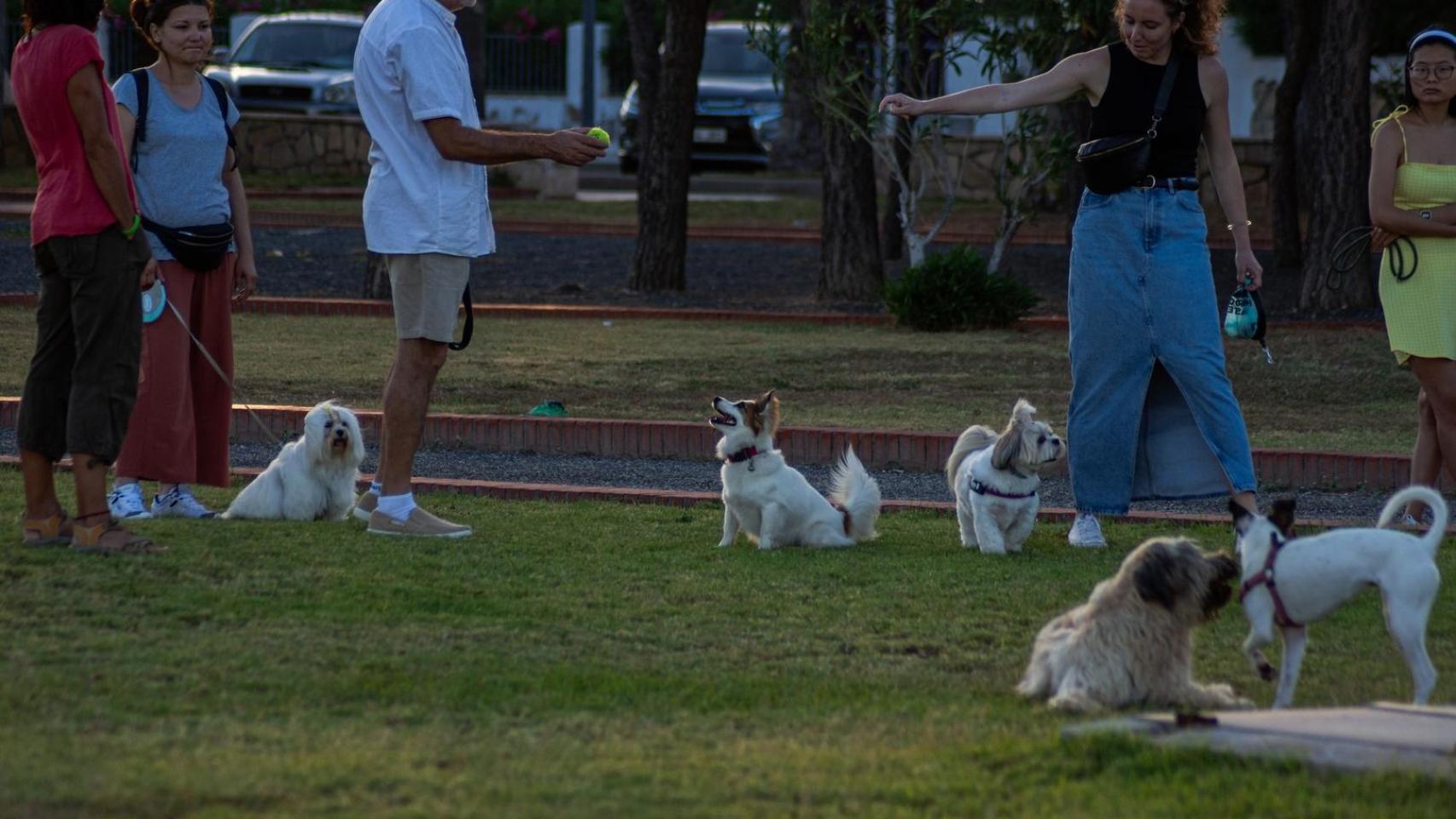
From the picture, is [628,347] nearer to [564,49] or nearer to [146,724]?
[146,724]

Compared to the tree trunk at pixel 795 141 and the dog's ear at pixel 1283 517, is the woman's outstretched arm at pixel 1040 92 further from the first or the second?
the tree trunk at pixel 795 141

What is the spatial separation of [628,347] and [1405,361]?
282 inches

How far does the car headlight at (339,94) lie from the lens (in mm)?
29078

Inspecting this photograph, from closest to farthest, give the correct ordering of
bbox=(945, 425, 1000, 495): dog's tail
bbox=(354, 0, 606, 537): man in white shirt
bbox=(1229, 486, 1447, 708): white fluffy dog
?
bbox=(1229, 486, 1447, 708): white fluffy dog, bbox=(354, 0, 606, 537): man in white shirt, bbox=(945, 425, 1000, 495): dog's tail

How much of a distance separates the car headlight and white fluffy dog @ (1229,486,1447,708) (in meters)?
25.4

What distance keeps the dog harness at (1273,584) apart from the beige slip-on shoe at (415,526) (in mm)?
3253

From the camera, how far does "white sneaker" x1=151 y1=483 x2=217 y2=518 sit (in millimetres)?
7582

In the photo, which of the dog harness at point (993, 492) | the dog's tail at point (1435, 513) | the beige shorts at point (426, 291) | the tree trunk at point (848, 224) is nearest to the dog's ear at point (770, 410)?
Answer: the dog harness at point (993, 492)

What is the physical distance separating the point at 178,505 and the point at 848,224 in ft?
34.3

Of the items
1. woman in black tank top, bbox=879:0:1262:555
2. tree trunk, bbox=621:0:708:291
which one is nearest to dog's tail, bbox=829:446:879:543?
woman in black tank top, bbox=879:0:1262:555

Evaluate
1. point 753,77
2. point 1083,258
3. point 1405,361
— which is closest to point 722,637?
point 1083,258

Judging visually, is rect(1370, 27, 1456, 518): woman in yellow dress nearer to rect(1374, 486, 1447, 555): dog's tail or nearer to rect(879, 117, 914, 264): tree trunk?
rect(1374, 486, 1447, 555): dog's tail

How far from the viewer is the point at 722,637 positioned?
577 centimetres

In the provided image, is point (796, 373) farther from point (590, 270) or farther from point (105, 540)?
point (590, 270)
